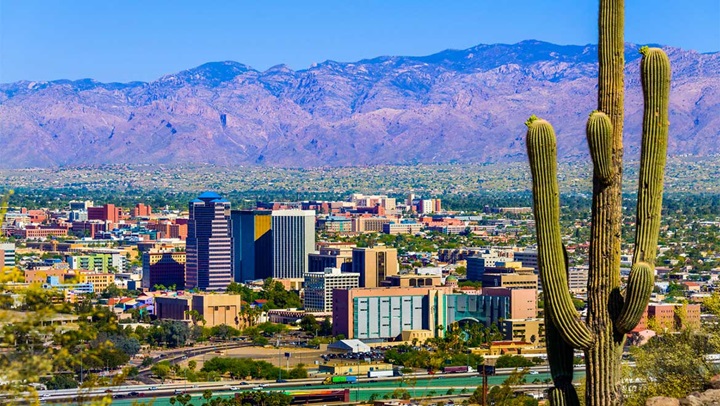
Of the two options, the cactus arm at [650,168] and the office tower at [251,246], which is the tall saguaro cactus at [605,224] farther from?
the office tower at [251,246]

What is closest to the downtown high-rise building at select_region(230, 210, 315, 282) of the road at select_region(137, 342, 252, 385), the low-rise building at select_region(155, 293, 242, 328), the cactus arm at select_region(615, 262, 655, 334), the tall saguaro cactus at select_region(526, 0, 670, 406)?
the low-rise building at select_region(155, 293, 242, 328)

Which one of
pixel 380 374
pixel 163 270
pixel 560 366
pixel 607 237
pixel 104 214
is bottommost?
pixel 380 374

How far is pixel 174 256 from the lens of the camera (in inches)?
5408

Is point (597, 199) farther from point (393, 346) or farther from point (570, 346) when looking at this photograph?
point (393, 346)

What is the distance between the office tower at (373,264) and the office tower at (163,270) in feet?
73.5

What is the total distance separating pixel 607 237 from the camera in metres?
17.0

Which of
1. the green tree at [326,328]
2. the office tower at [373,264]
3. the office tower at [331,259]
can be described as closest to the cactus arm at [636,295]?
the green tree at [326,328]

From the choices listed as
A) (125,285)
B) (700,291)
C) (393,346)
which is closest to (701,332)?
(393,346)

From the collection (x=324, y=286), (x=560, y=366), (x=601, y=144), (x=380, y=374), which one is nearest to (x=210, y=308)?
(x=324, y=286)

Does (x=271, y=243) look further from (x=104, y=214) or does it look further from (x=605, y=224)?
(x=605, y=224)

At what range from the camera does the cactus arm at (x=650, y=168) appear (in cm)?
1666

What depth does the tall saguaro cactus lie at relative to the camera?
54.1 feet

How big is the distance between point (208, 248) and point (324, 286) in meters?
22.3

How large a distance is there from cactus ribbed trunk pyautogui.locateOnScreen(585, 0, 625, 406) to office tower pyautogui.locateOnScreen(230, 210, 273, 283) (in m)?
119
